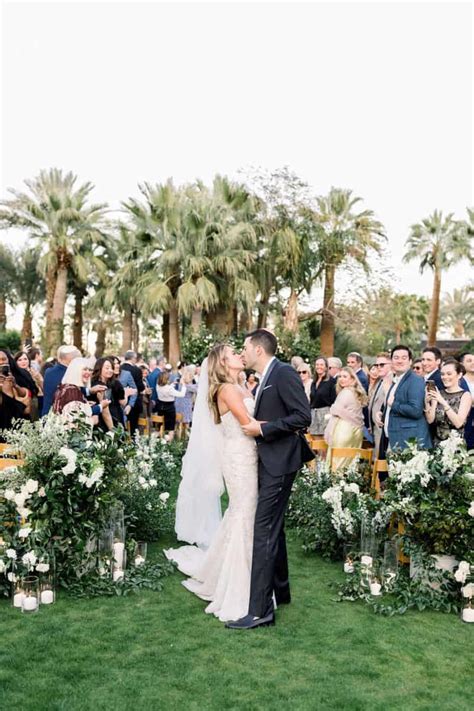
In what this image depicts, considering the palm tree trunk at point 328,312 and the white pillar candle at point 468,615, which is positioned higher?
the palm tree trunk at point 328,312

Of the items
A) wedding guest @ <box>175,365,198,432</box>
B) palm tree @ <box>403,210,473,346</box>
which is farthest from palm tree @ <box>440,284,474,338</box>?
wedding guest @ <box>175,365,198,432</box>

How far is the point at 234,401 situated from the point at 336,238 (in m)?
29.2

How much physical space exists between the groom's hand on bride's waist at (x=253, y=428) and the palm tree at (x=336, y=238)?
27.7m

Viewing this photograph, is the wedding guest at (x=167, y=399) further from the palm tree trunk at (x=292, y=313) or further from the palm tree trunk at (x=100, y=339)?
the palm tree trunk at (x=100, y=339)

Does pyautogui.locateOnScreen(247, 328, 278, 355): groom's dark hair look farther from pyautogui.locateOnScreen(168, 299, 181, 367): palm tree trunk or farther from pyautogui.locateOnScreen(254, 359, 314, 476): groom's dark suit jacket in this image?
pyautogui.locateOnScreen(168, 299, 181, 367): palm tree trunk

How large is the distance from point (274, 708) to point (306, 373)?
6.93m

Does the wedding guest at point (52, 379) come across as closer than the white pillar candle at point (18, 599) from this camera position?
No

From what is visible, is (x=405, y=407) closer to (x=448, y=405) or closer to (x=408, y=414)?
(x=408, y=414)

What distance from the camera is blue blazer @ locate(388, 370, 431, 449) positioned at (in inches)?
259

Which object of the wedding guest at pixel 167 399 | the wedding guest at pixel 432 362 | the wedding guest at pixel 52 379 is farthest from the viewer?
the wedding guest at pixel 167 399

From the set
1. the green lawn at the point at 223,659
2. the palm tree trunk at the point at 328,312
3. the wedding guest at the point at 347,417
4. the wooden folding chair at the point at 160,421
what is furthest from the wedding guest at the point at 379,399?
the palm tree trunk at the point at 328,312

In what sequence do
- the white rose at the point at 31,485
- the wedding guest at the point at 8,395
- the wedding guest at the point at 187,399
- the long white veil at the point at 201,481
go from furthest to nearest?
the wedding guest at the point at 187,399 → the wedding guest at the point at 8,395 → the long white veil at the point at 201,481 → the white rose at the point at 31,485

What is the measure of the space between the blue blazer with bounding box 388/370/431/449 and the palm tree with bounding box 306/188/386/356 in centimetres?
2568

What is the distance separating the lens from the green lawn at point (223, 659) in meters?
3.80
